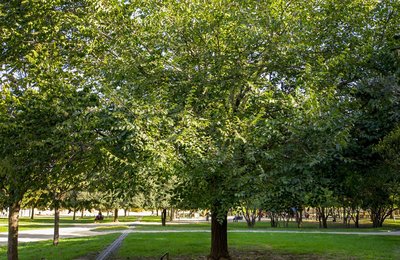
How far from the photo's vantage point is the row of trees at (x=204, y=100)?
29.4 feet

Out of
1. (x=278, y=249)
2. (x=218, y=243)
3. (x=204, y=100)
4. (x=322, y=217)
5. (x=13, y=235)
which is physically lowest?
(x=322, y=217)

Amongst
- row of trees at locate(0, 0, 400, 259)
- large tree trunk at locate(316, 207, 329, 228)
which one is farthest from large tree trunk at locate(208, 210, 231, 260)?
large tree trunk at locate(316, 207, 329, 228)

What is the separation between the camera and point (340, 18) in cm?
1153

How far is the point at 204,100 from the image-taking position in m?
11.1

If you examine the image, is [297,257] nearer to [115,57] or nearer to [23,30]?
[115,57]

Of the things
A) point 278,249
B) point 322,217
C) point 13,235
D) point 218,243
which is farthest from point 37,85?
point 322,217

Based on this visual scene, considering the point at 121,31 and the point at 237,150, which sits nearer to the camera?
the point at 237,150

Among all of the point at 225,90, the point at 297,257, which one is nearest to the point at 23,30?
the point at 225,90

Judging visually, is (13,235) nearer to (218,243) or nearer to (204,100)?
(218,243)

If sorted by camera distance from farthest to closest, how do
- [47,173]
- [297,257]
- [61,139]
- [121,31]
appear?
1. [297,257]
2. [121,31]
3. [47,173]
4. [61,139]

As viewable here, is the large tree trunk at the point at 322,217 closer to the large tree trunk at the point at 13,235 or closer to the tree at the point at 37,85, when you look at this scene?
the large tree trunk at the point at 13,235

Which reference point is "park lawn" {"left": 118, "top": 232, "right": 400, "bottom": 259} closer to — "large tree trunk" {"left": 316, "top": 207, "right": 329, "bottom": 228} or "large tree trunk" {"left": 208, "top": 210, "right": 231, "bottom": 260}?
"large tree trunk" {"left": 208, "top": 210, "right": 231, "bottom": 260}

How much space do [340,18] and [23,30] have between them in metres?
8.54

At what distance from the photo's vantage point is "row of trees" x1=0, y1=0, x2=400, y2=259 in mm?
8961
